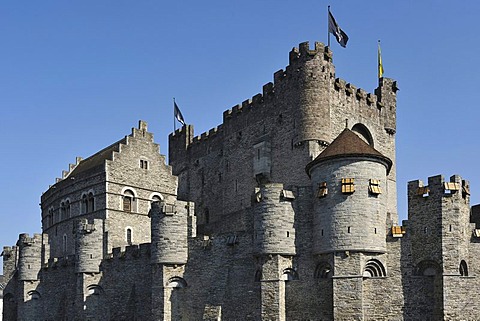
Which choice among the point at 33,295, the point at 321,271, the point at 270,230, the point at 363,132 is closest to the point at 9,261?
the point at 33,295

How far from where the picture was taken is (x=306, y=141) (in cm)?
4828

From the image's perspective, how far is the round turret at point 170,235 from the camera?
42438mm

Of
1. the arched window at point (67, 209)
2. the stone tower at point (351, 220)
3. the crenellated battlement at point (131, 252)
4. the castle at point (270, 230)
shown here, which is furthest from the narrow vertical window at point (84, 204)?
the stone tower at point (351, 220)

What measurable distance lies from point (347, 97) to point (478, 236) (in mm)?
16410

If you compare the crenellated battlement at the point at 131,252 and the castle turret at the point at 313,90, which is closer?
the crenellated battlement at the point at 131,252

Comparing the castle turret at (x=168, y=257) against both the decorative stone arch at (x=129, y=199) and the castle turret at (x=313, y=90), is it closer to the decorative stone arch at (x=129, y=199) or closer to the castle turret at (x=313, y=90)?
the castle turret at (x=313, y=90)

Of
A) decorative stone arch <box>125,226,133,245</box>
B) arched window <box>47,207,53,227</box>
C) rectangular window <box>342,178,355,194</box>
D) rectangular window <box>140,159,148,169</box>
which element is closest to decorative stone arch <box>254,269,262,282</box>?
rectangular window <box>342,178,355,194</box>

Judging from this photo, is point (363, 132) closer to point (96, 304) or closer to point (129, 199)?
point (129, 199)

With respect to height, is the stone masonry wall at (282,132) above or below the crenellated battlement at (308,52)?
below

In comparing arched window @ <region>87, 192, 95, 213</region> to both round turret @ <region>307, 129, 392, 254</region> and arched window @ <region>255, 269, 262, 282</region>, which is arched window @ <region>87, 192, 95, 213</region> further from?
round turret @ <region>307, 129, 392, 254</region>

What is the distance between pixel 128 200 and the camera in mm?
57219

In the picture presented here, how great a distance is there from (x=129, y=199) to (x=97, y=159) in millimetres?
5556

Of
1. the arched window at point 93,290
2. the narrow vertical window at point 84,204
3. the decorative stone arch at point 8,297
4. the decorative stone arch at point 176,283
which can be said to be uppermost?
the narrow vertical window at point 84,204

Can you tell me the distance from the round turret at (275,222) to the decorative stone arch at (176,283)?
5995 millimetres
